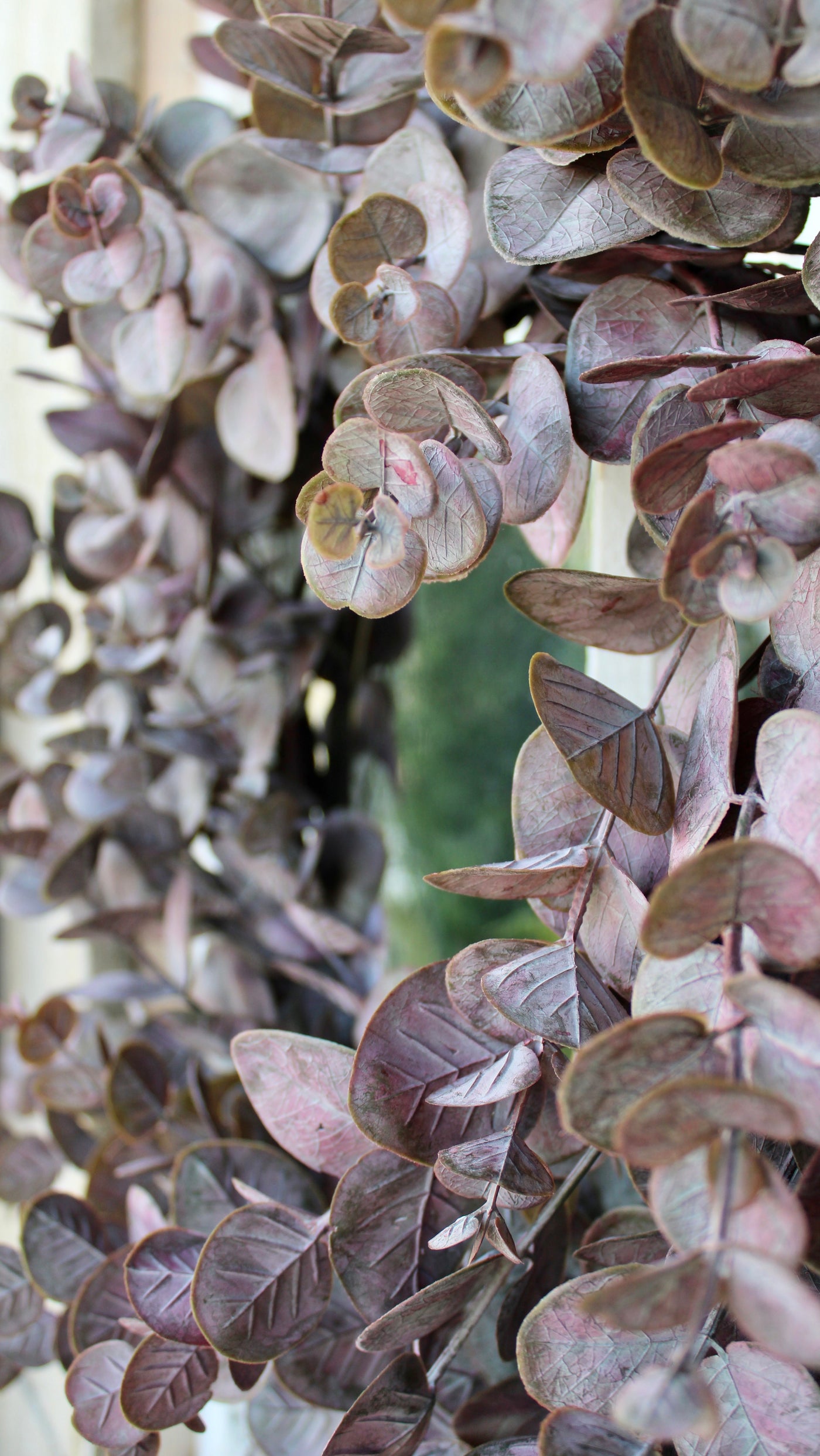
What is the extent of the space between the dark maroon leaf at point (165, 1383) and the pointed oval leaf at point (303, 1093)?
0.06 m

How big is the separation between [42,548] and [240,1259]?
382 mm

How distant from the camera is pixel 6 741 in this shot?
0.66 metres

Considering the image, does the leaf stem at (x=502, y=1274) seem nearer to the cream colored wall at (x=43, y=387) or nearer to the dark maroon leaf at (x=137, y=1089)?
the dark maroon leaf at (x=137, y=1089)

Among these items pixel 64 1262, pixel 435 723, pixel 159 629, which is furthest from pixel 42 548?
pixel 64 1262

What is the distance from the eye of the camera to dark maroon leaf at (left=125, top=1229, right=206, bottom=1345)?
27 centimetres

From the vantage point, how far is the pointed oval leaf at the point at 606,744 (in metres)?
0.24

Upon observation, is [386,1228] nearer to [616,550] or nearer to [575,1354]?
[575,1354]

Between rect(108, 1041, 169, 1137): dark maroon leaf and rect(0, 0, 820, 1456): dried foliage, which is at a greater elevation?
rect(0, 0, 820, 1456): dried foliage

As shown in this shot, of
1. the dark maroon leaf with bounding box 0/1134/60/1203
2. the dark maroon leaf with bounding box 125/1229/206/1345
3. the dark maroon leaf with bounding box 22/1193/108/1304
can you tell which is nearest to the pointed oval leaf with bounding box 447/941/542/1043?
the dark maroon leaf with bounding box 125/1229/206/1345

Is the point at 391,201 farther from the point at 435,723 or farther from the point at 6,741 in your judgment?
the point at 6,741

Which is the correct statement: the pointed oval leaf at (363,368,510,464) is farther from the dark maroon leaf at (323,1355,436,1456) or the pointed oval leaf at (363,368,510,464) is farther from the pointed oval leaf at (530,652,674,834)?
the dark maroon leaf at (323,1355,436,1456)

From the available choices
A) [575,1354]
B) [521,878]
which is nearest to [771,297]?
[521,878]

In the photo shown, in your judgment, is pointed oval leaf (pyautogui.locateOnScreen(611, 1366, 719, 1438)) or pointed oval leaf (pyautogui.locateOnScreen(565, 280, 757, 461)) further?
pointed oval leaf (pyautogui.locateOnScreen(565, 280, 757, 461))

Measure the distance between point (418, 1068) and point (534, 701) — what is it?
0.10 metres
